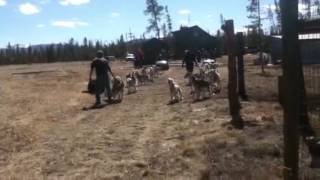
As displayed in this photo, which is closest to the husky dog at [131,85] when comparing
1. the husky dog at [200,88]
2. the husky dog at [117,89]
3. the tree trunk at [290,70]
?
the husky dog at [117,89]

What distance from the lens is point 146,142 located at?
15.1m

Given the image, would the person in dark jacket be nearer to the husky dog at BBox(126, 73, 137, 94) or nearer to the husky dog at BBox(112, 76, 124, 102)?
the husky dog at BBox(112, 76, 124, 102)

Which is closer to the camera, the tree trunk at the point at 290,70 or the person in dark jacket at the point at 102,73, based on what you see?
the tree trunk at the point at 290,70

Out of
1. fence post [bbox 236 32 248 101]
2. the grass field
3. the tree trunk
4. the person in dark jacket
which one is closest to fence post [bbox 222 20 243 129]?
the grass field

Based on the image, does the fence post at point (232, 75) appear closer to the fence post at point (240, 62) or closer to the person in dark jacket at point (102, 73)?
the fence post at point (240, 62)

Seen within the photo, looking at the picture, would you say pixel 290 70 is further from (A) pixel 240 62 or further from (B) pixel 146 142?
(A) pixel 240 62

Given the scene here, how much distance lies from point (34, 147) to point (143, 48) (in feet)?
162

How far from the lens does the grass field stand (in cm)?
1173

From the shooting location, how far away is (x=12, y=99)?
2948 cm

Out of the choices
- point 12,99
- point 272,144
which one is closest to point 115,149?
point 272,144

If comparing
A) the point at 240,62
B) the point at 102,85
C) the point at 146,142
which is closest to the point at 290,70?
the point at 146,142

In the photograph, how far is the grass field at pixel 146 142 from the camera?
11734 millimetres

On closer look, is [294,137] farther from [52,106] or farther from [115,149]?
[52,106]

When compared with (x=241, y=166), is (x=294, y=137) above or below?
above
